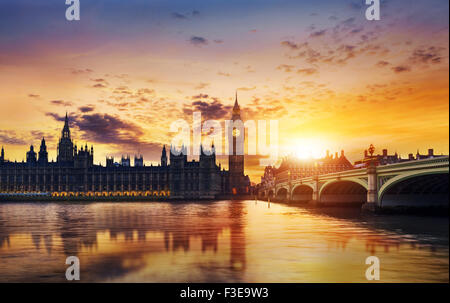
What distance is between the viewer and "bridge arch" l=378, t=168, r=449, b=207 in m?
43.2

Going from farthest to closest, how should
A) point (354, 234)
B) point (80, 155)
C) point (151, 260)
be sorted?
point (80, 155) → point (354, 234) → point (151, 260)

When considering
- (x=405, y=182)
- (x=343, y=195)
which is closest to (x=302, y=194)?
(x=343, y=195)

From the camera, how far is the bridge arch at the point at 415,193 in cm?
4325

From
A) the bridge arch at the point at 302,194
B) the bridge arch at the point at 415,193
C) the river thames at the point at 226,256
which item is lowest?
the bridge arch at the point at 302,194

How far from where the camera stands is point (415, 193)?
155 feet

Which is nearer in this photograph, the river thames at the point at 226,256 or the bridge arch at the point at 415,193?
the river thames at the point at 226,256

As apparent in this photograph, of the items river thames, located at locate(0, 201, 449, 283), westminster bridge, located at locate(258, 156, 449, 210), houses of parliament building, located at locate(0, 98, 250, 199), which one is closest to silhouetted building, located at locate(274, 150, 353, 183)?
houses of parliament building, located at locate(0, 98, 250, 199)

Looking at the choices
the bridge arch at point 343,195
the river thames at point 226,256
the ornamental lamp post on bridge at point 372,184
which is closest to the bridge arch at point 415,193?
the ornamental lamp post on bridge at point 372,184

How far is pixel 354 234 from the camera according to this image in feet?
90.6

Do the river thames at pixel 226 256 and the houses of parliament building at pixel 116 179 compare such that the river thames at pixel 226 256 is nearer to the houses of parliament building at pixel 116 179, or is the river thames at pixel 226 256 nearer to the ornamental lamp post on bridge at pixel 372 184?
the ornamental lamp post on bridge at pixel 372 184

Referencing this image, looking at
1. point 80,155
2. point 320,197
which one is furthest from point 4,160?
point 320,197

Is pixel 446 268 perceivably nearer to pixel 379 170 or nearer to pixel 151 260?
pixel 151 260
